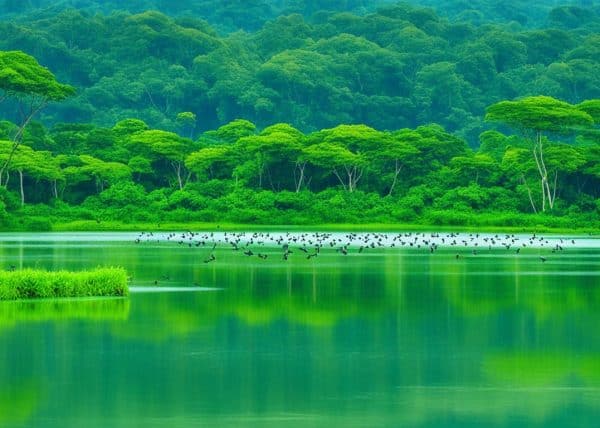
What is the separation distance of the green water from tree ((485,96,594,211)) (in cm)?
3846

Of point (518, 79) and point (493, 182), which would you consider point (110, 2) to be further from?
point (493, 182)

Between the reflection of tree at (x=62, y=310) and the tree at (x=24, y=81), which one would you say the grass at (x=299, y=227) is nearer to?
the tree at (x=24, y=81)

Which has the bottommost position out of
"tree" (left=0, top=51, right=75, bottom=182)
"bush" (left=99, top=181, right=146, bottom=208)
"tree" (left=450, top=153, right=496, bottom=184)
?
"bush" (left=99, top=181, right=146, bottom=208)

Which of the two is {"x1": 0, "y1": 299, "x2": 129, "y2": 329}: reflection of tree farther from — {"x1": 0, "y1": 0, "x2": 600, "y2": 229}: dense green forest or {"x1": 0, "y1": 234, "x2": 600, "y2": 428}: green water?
{"x1": 0, "y1": 0, "x2": 600, "y2": 229}: dense green forest

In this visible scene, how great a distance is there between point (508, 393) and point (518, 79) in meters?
104

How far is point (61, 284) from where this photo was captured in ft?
85.9

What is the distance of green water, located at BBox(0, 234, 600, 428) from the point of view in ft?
46.1

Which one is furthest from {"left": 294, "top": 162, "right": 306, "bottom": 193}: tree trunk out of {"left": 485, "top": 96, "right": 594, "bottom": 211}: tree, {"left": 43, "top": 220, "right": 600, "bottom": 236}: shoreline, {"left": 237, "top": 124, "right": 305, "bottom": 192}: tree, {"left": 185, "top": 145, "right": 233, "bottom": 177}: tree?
{"left": 485, "top": 96, "right": 594, "bottom": 211}: tree

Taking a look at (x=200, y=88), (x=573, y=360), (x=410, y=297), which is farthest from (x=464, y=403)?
(x=200, y=88)

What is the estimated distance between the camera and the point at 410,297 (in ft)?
90.2

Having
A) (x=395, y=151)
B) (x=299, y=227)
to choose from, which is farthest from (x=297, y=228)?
(x=395, y=151)

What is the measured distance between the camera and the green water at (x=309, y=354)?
1406 centimetres

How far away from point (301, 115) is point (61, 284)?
85.1 m

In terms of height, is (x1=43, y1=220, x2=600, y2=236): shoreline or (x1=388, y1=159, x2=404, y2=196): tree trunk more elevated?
(x1=388, y1=159, x2=404, y2=196): tree trunk
